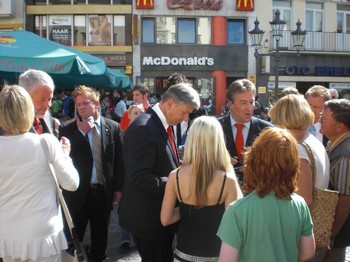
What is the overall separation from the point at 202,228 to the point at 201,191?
26cm

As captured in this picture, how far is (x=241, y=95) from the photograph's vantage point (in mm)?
3826

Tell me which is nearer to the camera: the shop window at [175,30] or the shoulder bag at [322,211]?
the shoulder bag at [322,211]

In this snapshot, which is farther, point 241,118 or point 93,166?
point 93,166

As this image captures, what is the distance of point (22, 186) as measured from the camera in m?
2.49

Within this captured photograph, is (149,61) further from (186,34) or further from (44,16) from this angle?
(44,16)

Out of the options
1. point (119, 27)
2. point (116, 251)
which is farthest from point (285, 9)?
point (116, 251)

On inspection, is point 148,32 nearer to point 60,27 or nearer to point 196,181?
point 60,27

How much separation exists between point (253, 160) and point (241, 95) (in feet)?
5.90

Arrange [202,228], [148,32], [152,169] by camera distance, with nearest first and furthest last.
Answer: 1. [202,228]
2. [152,169]
3. [148,32]

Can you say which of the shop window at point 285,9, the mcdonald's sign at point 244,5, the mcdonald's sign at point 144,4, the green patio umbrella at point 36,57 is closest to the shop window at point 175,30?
the mcdonald's sign at point 144,4

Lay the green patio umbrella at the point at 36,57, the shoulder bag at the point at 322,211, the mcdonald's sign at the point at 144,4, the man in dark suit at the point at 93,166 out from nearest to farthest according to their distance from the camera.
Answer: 1. the shoulder bag at the point at 322,211
2. the man in dark suit at the point at 93,166
3. the green patio umbrella at the point at 36,57
4. the mcdonald's sign at the point at 144,4

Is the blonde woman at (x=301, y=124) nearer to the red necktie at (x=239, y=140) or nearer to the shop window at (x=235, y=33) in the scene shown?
the red necktie at (x=239, y=140)

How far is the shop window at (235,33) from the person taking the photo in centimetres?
2300

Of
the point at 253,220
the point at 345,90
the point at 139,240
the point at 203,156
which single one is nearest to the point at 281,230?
the point at 253,220
